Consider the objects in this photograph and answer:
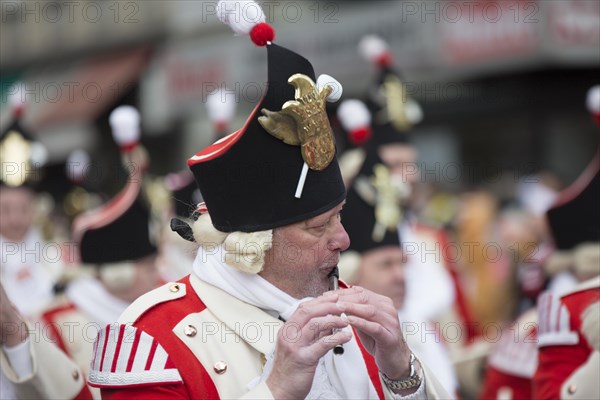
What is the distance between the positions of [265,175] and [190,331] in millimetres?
470

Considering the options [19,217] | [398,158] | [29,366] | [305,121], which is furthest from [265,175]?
[19,217]

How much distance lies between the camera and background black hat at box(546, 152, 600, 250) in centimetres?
474

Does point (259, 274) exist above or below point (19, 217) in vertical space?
above

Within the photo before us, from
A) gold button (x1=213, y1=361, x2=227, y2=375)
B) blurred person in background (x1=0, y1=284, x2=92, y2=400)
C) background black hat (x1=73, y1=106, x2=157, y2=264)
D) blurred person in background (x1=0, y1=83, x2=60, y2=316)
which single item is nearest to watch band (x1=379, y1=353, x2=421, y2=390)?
gold button (x1=213, y1=361, x2=227, y2=375)

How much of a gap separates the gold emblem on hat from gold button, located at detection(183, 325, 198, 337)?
1.78 feet

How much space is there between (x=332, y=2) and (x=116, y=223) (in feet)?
38.0

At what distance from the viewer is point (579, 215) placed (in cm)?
478

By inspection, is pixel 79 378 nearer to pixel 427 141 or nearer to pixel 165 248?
pixel 165 248

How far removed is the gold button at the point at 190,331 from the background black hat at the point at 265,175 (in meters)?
0.29

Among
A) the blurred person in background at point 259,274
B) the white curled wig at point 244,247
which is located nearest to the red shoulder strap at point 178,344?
the blurred person in background at point 259,274

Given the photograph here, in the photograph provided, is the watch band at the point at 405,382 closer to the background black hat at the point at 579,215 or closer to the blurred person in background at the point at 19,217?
the background black hat at the point at 579,215

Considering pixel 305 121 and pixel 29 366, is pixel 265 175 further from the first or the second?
pixel 29 366

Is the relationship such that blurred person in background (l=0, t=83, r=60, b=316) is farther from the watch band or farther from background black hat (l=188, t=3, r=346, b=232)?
the watch band

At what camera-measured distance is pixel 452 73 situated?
15.0 metres
